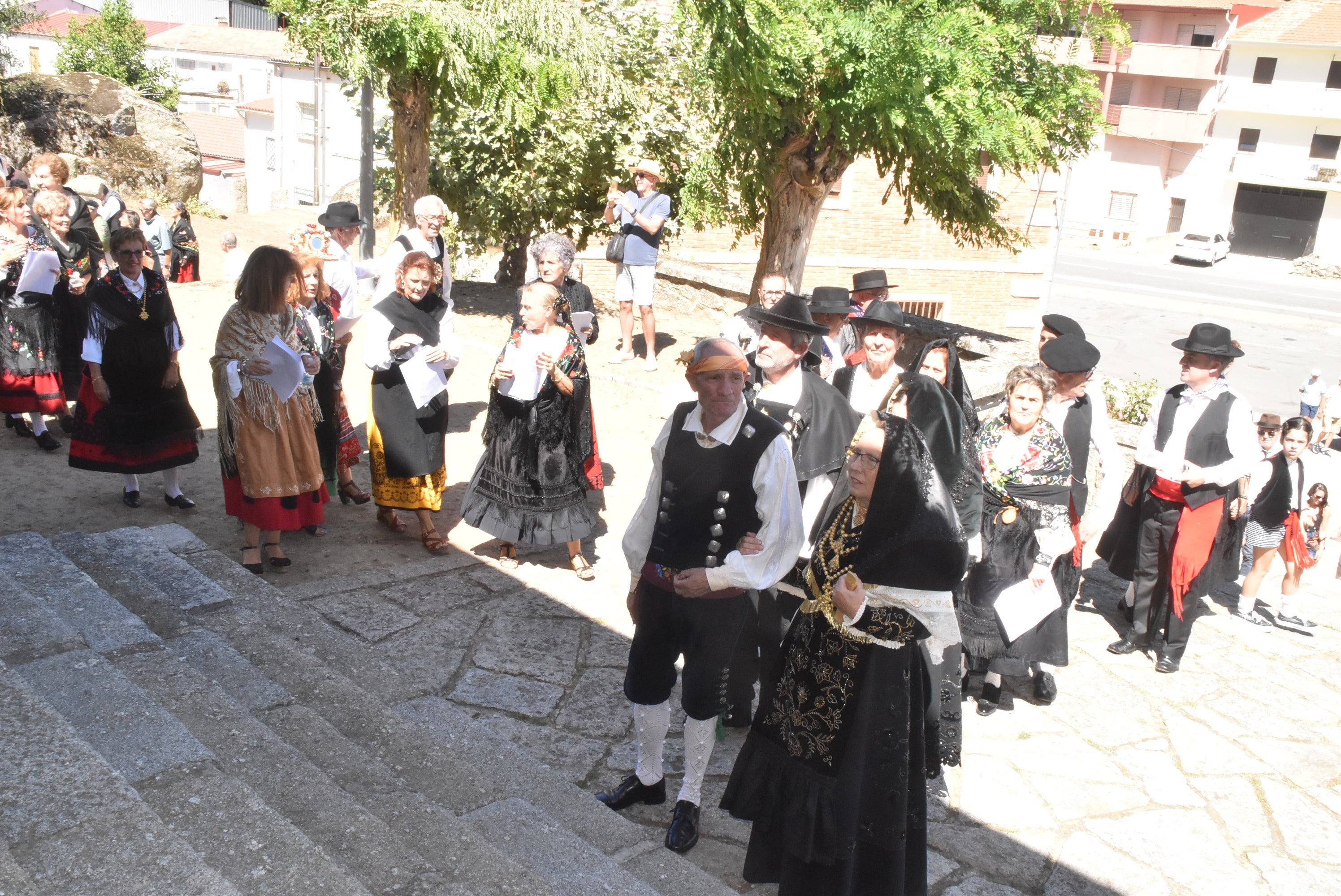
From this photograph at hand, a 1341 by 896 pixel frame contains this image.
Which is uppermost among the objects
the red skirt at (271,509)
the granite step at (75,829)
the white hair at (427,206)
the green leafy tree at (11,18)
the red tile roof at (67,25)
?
the red tile roof at (67,25)

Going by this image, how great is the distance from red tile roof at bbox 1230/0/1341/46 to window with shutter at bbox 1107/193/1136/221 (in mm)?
7248

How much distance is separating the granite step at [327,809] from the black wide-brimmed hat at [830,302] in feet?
11.9

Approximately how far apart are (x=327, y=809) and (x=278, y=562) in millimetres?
2987

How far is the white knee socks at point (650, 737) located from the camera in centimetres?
388

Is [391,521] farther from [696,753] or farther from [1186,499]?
[1186,499]

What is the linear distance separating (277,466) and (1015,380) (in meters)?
3.74

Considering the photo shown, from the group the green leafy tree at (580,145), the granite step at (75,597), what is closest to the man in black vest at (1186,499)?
the granite step at (75,597)

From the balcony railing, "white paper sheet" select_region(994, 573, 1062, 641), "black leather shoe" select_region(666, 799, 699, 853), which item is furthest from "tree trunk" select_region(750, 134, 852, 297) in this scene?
the balcony railing

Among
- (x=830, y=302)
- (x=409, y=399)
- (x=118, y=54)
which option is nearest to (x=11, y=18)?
(x=118, y=54)

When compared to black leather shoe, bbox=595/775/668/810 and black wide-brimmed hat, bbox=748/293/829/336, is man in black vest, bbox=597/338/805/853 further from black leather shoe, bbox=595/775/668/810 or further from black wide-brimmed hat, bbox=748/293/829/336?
black wide-brimmed hat, bbox=748/293/829/336

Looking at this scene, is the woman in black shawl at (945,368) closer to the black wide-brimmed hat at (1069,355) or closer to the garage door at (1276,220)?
the black wide-brimmed hat at (1069,355)

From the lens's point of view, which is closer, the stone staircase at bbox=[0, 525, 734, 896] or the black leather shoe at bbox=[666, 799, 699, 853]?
the stone staircase at bbox=[0, 525, 734, 896]

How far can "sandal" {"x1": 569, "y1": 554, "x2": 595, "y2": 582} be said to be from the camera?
19.8 ft

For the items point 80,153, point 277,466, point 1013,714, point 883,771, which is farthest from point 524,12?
point 80,153
